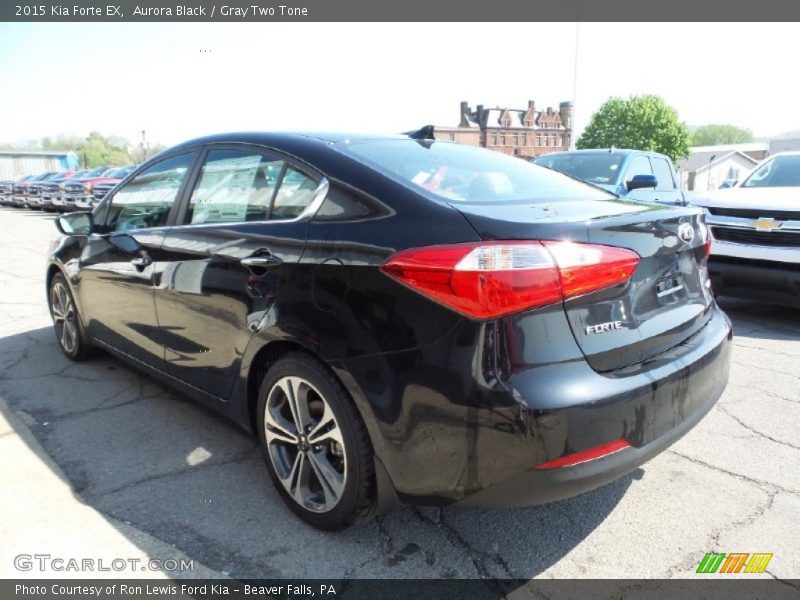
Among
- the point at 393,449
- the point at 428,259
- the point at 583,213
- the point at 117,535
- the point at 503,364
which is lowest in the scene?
the point at 117,535

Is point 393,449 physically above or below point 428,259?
below

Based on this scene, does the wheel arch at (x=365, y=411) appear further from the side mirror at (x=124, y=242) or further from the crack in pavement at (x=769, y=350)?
the crack in pavement at (x=769, y=350)

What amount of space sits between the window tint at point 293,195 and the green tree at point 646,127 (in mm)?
63939

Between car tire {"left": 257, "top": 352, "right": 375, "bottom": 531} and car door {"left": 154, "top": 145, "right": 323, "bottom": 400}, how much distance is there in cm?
28

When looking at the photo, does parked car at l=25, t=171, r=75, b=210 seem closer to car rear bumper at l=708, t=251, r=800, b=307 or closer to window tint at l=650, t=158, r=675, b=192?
window tint at l=650, t=158, r=675, b=192

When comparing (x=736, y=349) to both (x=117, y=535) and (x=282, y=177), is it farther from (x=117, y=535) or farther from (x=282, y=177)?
(x=117, y=535)

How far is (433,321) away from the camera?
72.7 inches

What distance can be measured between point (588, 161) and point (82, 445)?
22.2ft

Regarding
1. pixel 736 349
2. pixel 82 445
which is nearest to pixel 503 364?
pixel 82 445

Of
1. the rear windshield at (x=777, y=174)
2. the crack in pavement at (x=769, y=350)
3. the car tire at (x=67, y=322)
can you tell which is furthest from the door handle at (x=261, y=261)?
the rear windshield at (x=777, y=174)

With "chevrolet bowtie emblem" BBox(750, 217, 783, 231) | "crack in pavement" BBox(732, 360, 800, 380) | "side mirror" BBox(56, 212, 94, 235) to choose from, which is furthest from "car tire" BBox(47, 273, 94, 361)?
"chevrolet bowtie emblem" BBox(750, 217, 783, 231)

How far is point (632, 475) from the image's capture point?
9.04 feet

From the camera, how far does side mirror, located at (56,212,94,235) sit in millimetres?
3967

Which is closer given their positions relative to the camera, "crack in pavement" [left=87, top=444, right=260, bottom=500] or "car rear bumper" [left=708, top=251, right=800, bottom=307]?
"crack in pavement" [left=87, top=444, right=260, bottom=500]
